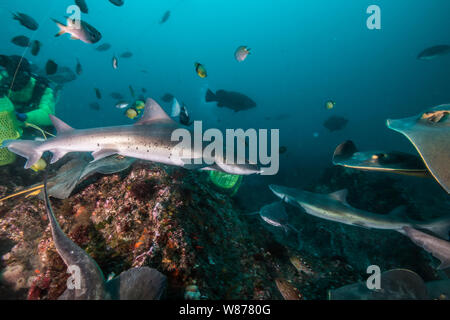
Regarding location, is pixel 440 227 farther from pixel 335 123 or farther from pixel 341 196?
pixel 335 123

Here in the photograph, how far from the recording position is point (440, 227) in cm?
409

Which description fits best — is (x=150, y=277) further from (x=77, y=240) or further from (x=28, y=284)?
(x=28, y=284)

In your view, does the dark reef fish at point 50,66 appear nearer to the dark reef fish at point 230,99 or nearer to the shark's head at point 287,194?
the dark reef fish at point 230,99

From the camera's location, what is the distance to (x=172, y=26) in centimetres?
14738

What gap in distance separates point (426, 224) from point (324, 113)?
108 metres

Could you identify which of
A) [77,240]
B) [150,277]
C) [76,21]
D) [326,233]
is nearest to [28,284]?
[77,240]

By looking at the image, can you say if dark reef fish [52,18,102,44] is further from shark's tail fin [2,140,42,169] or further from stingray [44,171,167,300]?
stingray [44,171,167,300]

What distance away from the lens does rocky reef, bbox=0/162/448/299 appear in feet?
6.73

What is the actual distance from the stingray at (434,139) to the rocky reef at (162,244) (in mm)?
1985

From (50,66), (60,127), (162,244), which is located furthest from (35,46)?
(162,244)

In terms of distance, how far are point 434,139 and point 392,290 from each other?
2.69 meters

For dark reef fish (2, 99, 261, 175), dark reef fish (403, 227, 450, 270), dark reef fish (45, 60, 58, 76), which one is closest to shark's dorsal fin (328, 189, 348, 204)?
dark reef fish (403, 227, 450, 270)

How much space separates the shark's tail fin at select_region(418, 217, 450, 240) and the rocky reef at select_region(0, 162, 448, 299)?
2.60 m

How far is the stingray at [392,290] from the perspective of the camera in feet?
6.73
